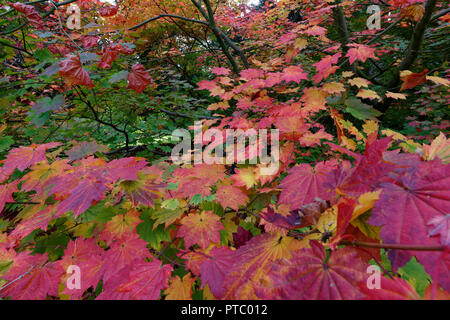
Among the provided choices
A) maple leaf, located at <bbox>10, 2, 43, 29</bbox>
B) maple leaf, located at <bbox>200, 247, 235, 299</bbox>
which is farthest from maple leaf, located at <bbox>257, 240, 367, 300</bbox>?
maple leaf, located at <bbox>10, 2, 43, 29</bbox>

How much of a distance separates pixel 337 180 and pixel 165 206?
0.71m

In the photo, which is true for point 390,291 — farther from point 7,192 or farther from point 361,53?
point 361,53

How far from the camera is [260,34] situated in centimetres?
622

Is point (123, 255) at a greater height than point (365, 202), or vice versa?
point (365, 202)

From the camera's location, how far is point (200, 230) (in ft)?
2.86

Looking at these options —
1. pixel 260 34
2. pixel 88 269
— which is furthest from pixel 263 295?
pixel 260 34

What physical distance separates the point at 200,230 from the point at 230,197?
22 cm

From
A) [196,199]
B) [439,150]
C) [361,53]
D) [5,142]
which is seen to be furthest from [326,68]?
[5,142]

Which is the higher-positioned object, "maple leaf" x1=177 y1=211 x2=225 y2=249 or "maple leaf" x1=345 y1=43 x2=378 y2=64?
"maple leaf" x1=345 y1=43 x2=378 y2=64

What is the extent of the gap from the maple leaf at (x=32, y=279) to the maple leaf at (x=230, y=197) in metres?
0.73

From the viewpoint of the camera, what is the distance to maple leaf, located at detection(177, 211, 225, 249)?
2.75 feet

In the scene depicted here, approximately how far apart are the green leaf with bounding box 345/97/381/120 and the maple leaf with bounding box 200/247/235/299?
5.73 feet

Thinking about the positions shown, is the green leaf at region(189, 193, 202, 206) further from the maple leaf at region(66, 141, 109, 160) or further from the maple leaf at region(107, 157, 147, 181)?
the maple leaf at region(66, 141, 109, 160)

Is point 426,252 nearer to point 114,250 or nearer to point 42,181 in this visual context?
point 114,250
